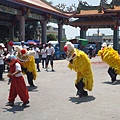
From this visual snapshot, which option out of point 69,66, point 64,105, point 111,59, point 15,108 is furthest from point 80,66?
point 111,59

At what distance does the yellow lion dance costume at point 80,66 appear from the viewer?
833cm

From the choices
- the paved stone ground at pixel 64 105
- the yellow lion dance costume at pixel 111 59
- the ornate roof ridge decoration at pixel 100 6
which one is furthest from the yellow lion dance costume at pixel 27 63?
the ornate roof ridge decoration at pixel 100 6

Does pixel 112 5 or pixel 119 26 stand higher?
pixel 112 5

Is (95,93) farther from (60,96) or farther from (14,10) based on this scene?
(14,10)

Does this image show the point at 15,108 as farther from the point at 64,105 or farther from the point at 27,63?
the point at 27,63

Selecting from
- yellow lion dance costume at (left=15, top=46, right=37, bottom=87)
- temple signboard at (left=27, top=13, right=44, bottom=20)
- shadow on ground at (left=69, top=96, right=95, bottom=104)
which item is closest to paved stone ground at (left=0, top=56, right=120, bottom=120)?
shadow on ground at (left=69, top=96, right=95, bottom=104)

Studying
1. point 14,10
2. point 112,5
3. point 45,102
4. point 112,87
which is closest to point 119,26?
point 112,5

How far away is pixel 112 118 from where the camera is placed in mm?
6289

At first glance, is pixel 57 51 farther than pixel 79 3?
No

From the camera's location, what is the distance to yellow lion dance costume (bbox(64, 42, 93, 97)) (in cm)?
833

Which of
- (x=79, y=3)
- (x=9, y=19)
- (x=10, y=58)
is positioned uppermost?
(x=79, y=3)

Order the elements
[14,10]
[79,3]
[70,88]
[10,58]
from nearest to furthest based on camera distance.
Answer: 1. [10,58]
2. [70,88]
3. [14,10]
4. [79,3]

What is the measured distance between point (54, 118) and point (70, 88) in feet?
12.8

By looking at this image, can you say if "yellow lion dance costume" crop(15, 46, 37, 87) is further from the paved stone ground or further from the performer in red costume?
the performer in red costume
